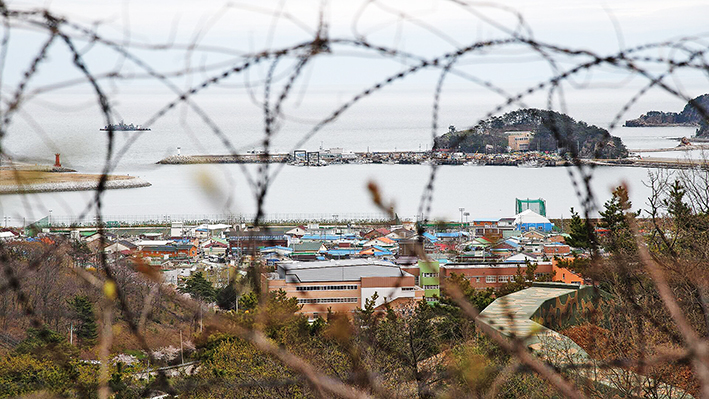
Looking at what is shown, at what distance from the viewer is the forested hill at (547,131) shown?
0.55 meters

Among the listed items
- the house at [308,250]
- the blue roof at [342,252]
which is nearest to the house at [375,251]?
the blue roof at [342,252]

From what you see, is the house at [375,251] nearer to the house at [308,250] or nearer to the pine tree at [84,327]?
the house at [308,250]

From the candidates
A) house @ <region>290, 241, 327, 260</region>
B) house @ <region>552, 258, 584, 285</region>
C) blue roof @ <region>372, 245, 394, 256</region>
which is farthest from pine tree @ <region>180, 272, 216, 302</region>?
blue roof @ <region>372, 245, 394, 256</region>

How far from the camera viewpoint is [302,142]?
588mm

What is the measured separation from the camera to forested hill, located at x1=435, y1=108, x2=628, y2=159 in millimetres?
553

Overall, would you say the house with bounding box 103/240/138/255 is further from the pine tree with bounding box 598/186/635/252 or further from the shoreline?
the pine tree with bounding box 598/186/635/252

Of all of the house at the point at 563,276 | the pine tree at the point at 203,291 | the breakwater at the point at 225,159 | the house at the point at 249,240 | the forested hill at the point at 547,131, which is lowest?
the house at the point at 563,276

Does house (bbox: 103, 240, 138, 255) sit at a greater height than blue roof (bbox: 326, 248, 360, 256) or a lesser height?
greater

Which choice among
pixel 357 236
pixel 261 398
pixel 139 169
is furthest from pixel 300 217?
pixel 139 169

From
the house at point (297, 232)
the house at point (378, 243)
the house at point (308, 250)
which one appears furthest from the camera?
the house at point (297, 232)

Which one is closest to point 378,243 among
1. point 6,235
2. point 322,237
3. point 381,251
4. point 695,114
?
point 381,251

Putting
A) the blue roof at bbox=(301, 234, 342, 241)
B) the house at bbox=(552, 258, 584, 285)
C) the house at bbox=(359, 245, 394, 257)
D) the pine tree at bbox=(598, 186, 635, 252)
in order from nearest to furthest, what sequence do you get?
the pine tree at bbox=(598, 186, 635, 252) → the house at bbox=(552, 258, 584, 285) → the house at bbox=(359, 245, 394, 257) → the blue roof at bbox=(301, 234, 342, 241)

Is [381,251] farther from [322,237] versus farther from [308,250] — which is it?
[322,237]

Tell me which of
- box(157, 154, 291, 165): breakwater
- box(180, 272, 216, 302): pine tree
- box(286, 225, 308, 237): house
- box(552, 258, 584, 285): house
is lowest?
box(552, 258, 584, 285): house
